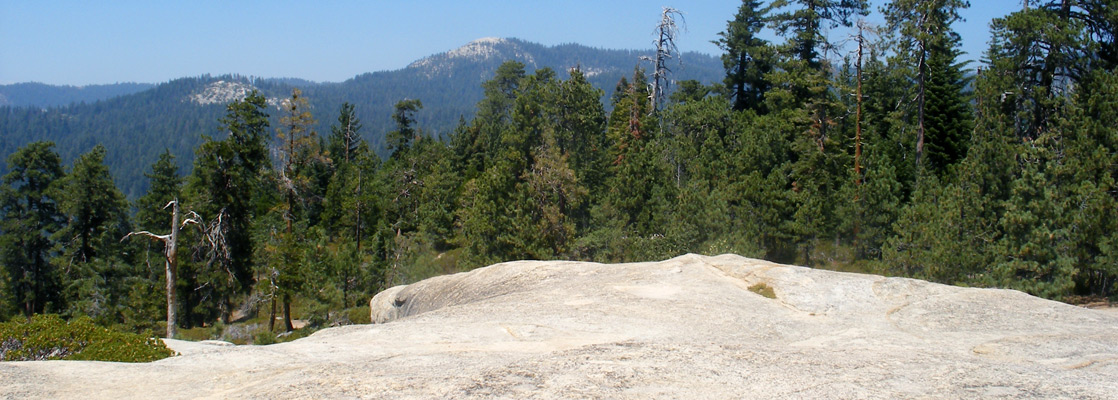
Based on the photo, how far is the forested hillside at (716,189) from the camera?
22.4 metres

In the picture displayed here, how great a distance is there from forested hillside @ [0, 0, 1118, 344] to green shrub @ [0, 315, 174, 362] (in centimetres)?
1139

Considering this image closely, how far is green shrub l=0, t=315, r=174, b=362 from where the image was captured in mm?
11852

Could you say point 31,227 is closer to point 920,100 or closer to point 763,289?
point 763,289

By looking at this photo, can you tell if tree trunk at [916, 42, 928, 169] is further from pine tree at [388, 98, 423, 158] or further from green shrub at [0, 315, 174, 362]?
pine tree at [388, 98, 423, 158]

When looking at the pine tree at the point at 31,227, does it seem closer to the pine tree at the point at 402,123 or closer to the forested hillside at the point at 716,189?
the forested hillside at the point at 716,189

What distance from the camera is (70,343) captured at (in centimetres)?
1295

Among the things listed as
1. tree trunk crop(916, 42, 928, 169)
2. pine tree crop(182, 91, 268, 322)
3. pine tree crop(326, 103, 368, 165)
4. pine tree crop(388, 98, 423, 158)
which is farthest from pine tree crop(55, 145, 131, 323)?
tree trunk crop(916, 42, 928, 169)

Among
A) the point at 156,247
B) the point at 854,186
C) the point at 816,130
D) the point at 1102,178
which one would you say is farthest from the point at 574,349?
→ the point at 156,247

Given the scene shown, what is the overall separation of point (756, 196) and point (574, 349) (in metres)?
20.4

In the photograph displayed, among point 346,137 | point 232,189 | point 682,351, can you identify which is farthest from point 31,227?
point 682,351

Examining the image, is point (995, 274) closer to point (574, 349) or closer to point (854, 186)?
point (854, 186)

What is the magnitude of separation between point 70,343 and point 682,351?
35.2ft

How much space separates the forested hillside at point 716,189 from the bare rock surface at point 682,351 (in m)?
9.43

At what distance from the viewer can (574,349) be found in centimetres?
985
